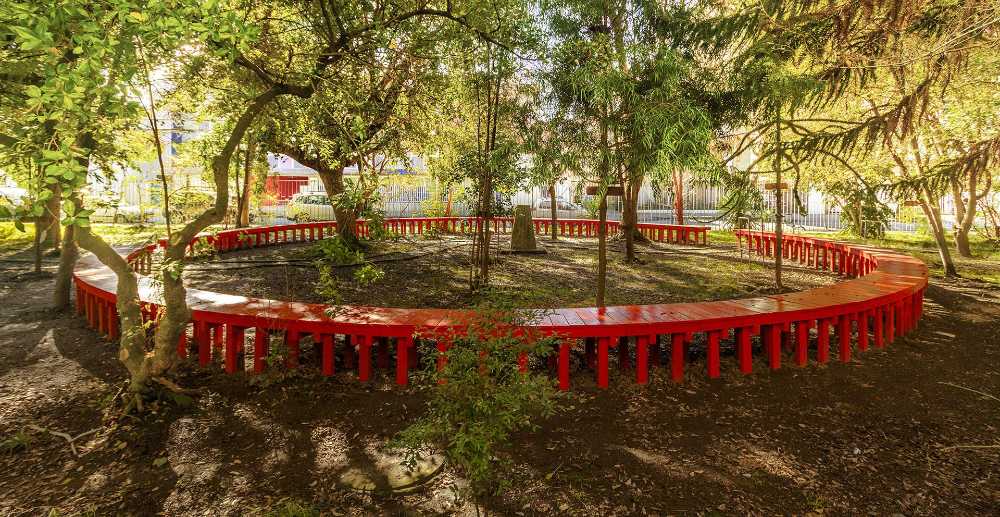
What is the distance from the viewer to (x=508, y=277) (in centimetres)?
883

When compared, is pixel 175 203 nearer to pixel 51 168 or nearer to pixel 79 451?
pixel 79 451

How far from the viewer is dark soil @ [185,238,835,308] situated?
275 inches

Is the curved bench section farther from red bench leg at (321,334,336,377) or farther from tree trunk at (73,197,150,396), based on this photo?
tree trunk at (73,197,150,396)

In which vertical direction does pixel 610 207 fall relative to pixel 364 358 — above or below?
above

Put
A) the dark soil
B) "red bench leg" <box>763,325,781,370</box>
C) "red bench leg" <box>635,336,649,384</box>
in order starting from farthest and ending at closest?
the dark soil < "red bench leg" <box>763,325,781,370</box> < "red bench leg" <box>635,336,649,384</box>

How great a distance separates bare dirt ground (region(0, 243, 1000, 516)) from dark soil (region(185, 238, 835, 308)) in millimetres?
2133

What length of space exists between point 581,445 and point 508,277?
5.90m

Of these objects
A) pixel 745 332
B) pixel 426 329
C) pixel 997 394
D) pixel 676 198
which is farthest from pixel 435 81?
pixel 676 198

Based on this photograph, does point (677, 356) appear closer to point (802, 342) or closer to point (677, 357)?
point (677, 357)

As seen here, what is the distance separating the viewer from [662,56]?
15.5 feet

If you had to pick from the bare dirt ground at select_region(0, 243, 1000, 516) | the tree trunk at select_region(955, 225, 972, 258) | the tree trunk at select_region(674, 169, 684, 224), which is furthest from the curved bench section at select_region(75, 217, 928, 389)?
the tree trunk at select_region(674, 169, 684, 224)

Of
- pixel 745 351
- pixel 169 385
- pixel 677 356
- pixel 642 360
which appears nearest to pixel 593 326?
pixel 642 360

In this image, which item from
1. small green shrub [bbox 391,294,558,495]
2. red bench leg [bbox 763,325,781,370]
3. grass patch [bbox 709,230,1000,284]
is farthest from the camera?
grass patch [bbox 709,230,1000,284]

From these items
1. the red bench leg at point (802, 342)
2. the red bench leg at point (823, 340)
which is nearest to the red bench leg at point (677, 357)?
the red bench leg at point (802, 342)
